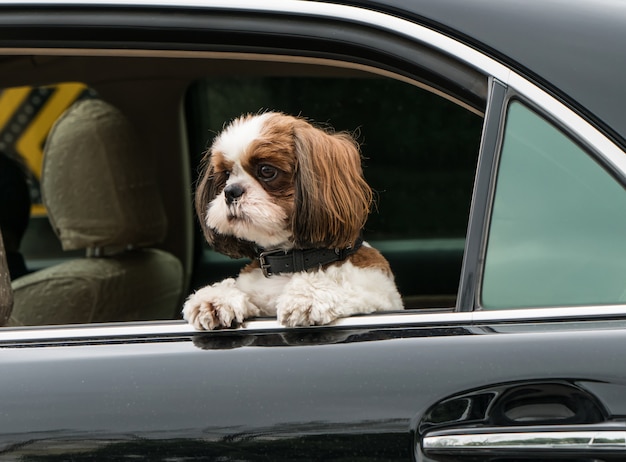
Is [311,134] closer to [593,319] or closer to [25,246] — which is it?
[593,319]

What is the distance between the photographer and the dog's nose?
2.17 meters

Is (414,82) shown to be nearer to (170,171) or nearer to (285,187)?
(285,187)

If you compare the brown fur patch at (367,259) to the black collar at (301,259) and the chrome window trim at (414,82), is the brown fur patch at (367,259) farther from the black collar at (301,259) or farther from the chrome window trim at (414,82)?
the chrome window trim at (414,82)

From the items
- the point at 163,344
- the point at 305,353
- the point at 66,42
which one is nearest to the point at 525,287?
the point at 305,353

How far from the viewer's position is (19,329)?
6.14ft

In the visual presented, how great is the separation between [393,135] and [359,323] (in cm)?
286

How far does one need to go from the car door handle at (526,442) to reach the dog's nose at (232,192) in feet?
2.79

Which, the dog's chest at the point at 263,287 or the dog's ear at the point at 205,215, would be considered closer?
the dog's chest at the point at 263,287

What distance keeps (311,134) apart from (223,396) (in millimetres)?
825

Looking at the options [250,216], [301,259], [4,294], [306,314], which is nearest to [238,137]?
[250,216]

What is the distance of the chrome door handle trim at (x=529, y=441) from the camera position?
151cm

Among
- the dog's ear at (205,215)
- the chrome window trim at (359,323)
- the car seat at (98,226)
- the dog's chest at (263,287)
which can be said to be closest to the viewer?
the chrome window trim at (359,323)

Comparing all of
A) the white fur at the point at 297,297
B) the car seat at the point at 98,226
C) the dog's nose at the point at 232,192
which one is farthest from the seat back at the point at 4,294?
the car seat at the point at 98,226

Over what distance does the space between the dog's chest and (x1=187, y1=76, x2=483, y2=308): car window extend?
5.68 feet
